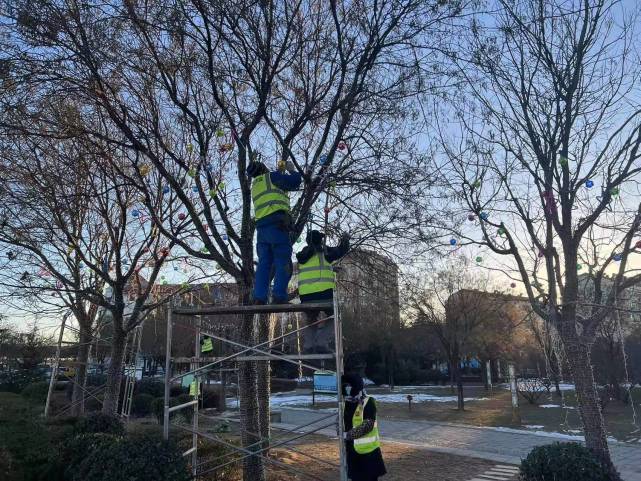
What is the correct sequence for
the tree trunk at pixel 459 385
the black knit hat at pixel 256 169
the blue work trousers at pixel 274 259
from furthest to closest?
1. the tree trunk at pixel 459 385
2. the black knit hat at pixel 256 169
3. the blue work trousers at pixel 274 259

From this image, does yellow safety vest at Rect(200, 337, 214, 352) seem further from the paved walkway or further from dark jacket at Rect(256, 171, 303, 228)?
the paved walkway

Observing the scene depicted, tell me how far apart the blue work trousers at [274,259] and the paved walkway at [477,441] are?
276 inches

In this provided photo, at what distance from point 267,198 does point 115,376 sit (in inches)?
268

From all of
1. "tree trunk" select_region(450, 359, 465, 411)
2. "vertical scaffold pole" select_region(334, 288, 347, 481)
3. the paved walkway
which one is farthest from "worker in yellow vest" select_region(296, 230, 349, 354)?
"tree trunk" select_region(450, 359, 465, 411)

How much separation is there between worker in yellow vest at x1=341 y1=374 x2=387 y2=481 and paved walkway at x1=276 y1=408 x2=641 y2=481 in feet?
18.5

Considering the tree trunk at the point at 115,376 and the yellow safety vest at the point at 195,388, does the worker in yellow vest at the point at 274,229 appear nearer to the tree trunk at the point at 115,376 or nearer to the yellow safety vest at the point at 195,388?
the yellow safety vest at the point at 195,388

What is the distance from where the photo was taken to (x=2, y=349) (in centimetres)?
2700

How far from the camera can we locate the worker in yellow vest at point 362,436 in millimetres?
5812

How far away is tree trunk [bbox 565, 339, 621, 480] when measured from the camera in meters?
6.58

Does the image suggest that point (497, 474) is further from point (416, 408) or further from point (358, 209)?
point (416, 408)

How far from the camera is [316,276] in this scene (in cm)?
591

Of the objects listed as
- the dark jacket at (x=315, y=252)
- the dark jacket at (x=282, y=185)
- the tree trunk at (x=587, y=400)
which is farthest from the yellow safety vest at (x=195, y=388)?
the tree trunk at (x=587, y=400)

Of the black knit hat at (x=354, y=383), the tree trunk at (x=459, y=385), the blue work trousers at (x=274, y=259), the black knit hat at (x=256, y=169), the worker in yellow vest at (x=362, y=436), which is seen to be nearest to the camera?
the worker in yellow vest at (x=362, y=436)

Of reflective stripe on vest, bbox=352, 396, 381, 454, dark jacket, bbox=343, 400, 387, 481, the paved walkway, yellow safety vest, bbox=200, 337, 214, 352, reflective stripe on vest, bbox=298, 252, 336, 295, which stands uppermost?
reflective stripe on vest, bbox=298, 252, 336, 295
